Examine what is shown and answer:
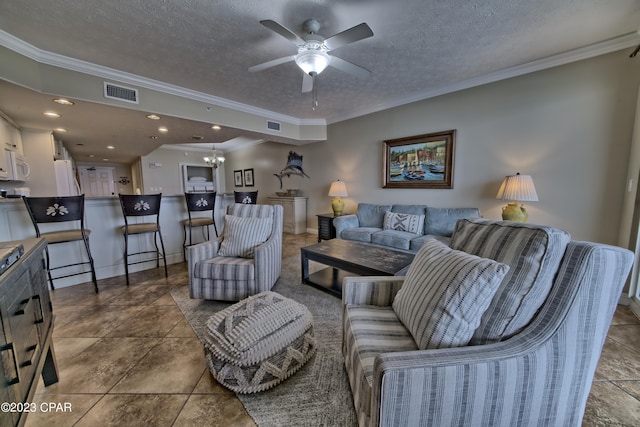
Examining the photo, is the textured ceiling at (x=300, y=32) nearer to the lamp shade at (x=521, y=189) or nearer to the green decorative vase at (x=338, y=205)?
the lamp shade at (x=521, y=189)

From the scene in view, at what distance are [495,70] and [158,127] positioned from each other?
4.77m

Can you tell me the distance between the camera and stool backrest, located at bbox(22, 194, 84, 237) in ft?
7.23

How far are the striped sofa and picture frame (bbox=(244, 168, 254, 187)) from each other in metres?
6.52

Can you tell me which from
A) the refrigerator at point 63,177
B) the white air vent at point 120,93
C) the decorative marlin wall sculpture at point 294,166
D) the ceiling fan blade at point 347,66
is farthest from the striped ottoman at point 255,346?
the refrigerator at point 63,177

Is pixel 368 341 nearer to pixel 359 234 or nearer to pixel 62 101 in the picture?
pixel 359 234

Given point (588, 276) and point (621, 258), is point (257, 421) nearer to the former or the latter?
point (588, 276)

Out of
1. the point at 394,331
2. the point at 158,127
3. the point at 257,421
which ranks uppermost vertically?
the point at 158,127

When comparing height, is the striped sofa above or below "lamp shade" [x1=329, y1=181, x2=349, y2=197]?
below

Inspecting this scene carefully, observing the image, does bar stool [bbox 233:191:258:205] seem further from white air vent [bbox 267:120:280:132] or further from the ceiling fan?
the ceiling fan

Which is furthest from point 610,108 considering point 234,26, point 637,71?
point 234,26

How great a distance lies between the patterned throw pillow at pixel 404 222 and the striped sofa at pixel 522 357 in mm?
2423

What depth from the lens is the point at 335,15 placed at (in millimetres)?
1884

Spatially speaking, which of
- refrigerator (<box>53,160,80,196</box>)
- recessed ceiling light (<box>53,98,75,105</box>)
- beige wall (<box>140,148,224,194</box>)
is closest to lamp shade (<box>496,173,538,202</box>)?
recessed ceiling light (<box>53,98,75,105</box>)

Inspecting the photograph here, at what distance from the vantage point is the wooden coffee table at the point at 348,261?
196cm
